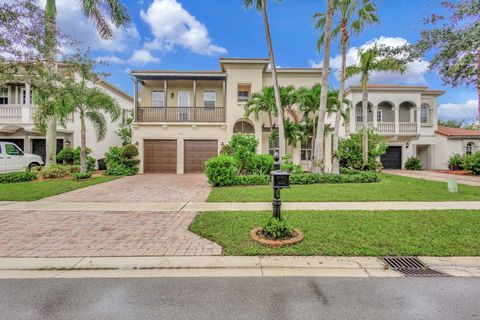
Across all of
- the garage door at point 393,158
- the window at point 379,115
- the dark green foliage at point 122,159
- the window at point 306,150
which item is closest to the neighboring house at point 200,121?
the window at point 306,150

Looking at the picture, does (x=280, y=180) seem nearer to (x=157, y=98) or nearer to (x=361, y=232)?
(x=361, y=232)

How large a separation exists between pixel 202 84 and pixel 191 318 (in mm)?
17240

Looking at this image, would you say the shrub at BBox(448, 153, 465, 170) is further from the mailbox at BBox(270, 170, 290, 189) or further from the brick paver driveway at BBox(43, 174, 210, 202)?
the mailbox at BBox(270, 170, 290, 189)

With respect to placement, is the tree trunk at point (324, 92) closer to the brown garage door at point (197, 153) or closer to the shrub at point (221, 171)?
the shrub at point (221, 171)

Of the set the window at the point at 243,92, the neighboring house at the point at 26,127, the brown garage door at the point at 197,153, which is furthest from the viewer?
the window at the point at 243,92

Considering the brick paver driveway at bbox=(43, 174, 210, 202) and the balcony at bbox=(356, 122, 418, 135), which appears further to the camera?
the balcony at bbox=(356, 122, 418, 135)

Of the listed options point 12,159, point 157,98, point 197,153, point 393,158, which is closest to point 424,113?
point 393,158

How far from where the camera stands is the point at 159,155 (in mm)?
17031

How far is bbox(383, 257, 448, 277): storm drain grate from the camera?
11.5 feet

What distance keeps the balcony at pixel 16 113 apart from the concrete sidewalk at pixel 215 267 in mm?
17694

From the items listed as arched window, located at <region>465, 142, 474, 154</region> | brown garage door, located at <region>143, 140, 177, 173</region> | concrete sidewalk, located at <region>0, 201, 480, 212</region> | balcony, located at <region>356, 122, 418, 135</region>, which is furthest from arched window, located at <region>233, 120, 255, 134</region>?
arched window, located at <region>465, 142, 474, 154</region>

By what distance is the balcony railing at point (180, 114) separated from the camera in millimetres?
17141

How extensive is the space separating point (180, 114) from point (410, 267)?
16398 millimetres

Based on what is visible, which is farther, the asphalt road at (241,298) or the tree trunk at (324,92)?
the tree trunk at (324,92)
